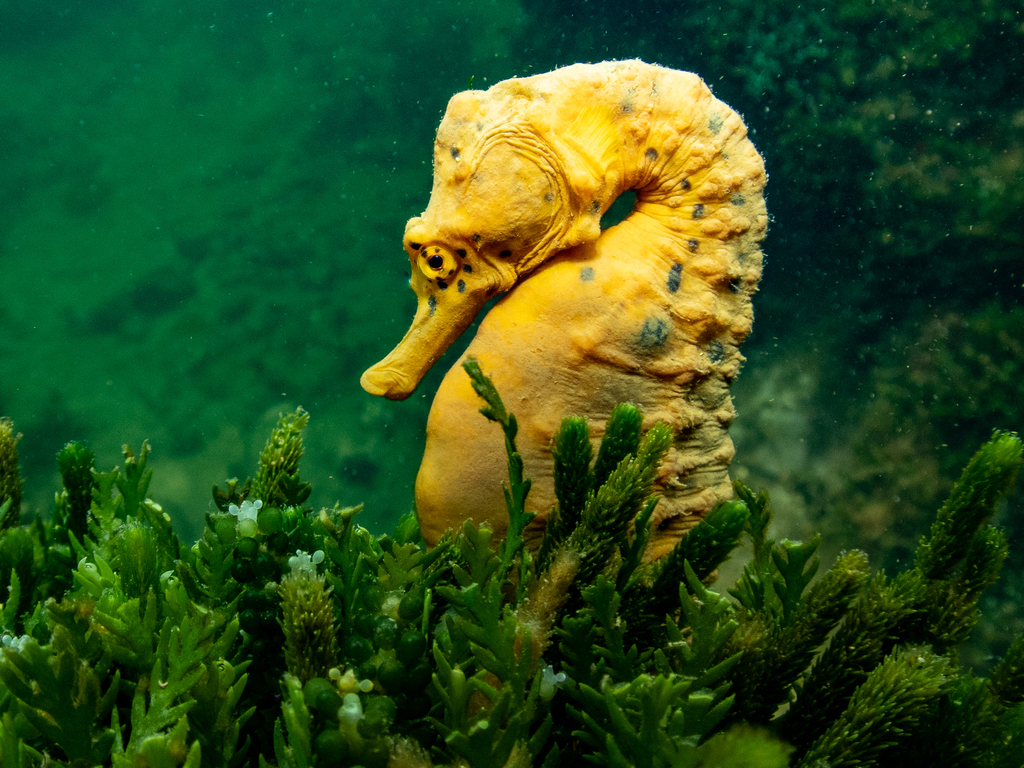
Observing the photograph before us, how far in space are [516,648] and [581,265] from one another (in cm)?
99

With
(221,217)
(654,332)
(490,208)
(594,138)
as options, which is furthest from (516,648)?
(221,217)

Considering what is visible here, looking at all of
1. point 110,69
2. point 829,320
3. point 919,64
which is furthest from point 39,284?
point 919,64

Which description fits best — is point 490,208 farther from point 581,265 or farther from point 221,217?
point 221,217

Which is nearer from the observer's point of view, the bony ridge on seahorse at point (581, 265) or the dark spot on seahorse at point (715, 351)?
the bony ridge on seahorse at point (581, 265)

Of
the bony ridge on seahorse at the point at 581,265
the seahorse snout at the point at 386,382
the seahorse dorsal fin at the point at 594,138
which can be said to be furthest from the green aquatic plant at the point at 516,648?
the seahorse dorsal fin at the point at 594,138

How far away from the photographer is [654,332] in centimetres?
176

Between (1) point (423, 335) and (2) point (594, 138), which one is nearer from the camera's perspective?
(2) point (594, 138)

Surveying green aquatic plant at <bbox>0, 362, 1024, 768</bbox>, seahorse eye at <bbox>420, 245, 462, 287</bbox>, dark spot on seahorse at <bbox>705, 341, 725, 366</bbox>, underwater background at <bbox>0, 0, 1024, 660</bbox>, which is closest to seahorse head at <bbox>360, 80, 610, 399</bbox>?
seahorse eye at <bbox>420, 245, 462, 287</bbox>

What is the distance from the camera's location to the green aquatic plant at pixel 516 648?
0.86 meters

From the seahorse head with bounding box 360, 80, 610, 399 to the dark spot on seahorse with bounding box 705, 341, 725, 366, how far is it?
0.42 meters

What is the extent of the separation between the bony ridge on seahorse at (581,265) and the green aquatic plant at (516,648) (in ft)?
1.46

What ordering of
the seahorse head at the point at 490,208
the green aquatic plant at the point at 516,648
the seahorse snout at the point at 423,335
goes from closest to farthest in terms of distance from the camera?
the green aquatic plant at the point at 516,648 → the seahorse head at the point at 490,208 → the seahorse snout at the point at 423,335

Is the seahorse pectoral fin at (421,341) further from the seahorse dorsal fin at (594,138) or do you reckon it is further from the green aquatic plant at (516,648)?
the green aquatic plant at (516,648)

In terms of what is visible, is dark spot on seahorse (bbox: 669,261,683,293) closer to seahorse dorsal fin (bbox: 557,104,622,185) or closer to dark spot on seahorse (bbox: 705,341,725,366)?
dark spot on seahorse (bbox: 705,341,725,366)
